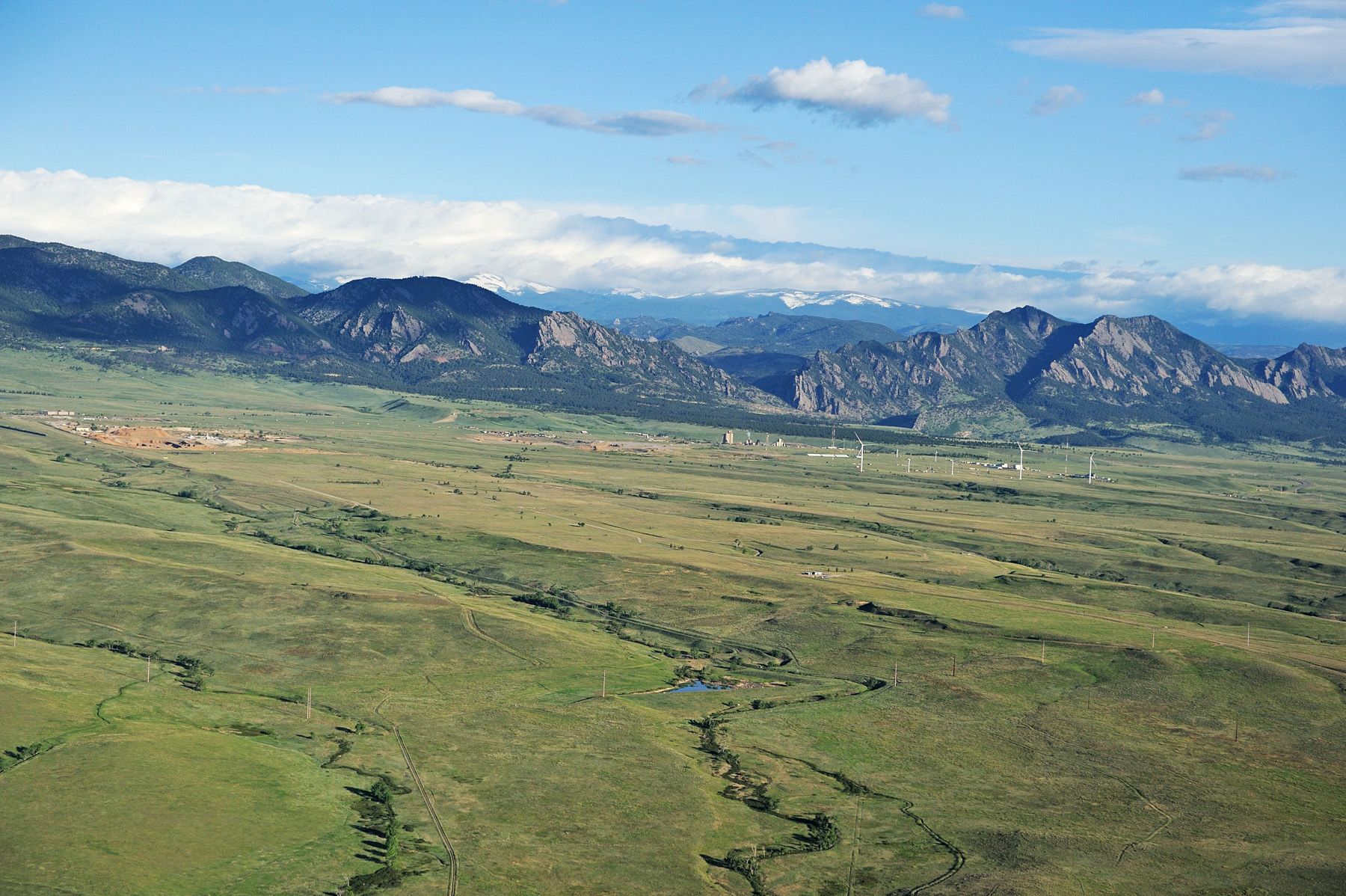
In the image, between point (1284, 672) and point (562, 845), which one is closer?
point (562, 845)

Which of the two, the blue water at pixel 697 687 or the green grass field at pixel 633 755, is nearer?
the green grass field at pixel 633 755

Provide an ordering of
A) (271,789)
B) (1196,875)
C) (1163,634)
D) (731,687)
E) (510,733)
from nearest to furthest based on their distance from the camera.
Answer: (1196,875) < (271,789) < (510,733) < (731,687) < (1163,634)

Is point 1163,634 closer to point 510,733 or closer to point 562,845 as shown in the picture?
point 510,733

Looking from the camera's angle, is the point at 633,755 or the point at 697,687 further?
the point at 697,687

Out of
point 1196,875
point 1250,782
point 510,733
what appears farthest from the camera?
point 510,733

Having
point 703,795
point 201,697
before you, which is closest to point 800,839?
point 703,795

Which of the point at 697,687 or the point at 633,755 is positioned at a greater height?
the point at 633,755

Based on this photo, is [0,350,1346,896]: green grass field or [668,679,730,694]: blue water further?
[668,679,730,694]: blue water
